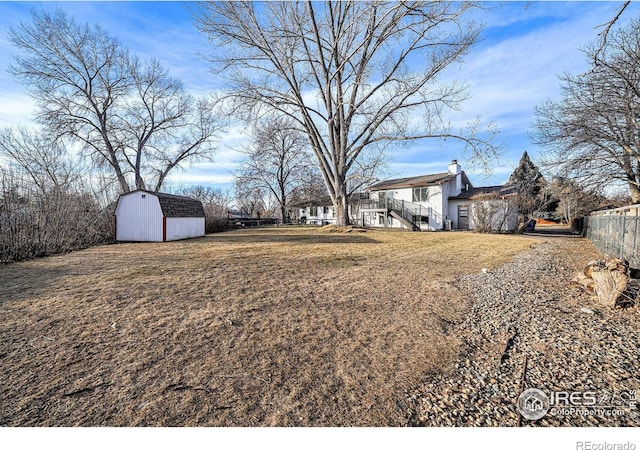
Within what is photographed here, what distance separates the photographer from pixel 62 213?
10047 mm

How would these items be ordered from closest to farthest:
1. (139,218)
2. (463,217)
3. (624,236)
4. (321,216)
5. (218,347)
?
(218,347) < (624,236) < (139,218) < (463,217) < (321,216)

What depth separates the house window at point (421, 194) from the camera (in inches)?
944

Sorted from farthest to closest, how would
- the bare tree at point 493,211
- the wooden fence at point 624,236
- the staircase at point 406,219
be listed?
the staircase at point 406,219, the bare tree at point 493,211, the wooden fence at point 624,236

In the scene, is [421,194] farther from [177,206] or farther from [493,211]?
[177,206]

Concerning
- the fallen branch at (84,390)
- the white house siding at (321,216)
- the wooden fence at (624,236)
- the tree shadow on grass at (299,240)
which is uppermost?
the white house siding at (321,216)

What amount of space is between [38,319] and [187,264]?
11.3ft

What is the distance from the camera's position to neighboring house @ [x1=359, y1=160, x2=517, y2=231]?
23141mm

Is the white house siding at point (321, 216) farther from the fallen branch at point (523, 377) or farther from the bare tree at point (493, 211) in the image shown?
the fallen branch at point (523, 377)

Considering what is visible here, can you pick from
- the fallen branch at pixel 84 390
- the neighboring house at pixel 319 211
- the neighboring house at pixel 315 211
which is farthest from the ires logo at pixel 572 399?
the neighboring house at pixel 315 211

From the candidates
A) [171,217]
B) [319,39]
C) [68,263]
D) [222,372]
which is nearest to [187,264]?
[68,263]

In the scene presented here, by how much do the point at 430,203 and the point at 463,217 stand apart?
2.91 metres

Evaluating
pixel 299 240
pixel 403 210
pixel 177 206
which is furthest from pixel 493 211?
pixel 177 206

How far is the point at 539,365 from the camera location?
2.45 meters
